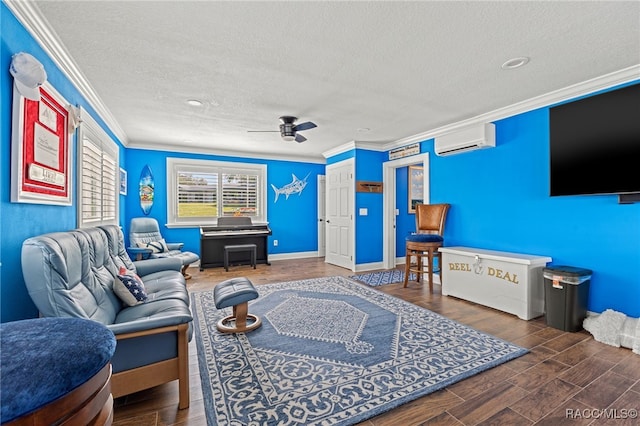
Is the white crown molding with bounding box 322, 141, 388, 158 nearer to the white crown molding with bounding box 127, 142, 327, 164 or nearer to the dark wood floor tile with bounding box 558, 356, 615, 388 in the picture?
the white crown molding with bounding box 127, 142, 327, 164

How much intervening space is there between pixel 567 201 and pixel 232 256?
213 inches

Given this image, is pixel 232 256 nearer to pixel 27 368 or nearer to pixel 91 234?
pixel 91 234

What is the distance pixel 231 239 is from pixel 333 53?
455 cm

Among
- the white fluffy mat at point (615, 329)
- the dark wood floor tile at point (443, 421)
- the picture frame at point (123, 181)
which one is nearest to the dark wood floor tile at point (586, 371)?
the white fluffy mat at point (615, 329)

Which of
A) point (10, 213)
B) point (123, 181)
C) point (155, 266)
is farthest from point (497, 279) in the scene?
point (123, 181)

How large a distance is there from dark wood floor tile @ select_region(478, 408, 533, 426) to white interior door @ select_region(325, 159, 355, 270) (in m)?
3.94

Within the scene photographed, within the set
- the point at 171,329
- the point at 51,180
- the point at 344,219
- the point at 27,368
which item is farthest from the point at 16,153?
the point at 344,219

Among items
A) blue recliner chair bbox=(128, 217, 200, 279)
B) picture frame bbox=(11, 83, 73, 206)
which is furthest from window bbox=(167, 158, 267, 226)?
picture frame bbox=(11, 83, 73, 206)

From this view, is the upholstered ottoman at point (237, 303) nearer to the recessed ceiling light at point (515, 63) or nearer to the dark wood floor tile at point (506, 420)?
the dark wood floor tile at point (506, 420)

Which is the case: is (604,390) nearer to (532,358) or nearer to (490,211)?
(532,358)

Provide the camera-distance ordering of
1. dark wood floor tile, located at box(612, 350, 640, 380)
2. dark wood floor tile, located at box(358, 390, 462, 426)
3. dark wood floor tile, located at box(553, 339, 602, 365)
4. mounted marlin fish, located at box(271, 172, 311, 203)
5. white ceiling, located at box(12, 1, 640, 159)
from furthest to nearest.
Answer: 1. mounted marlin fish, located at box(271, 172, 311, 203)
2. dark wood floor tile, located at box(553, 339, 602, 365)
3. dark wood floor tile, located at box(612, 350, 640, 380)
4. white ceiling, located at box(12, 1, 640, 159)
5. dark wood floor tile, located at box(358, 390, 462, 426)

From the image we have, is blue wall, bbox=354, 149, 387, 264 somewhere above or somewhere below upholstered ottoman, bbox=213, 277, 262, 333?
above

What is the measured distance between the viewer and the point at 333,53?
235cm

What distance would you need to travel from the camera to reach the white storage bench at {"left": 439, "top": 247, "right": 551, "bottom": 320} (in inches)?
123
